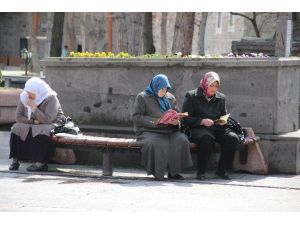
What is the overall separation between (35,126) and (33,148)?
28 centimetres

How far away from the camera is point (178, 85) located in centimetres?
1147

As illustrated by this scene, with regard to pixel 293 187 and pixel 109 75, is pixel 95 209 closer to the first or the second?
pixel 293 187

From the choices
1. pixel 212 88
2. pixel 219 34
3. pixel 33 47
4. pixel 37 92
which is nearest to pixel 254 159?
pixel 212 88

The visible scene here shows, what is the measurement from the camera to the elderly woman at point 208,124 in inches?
409

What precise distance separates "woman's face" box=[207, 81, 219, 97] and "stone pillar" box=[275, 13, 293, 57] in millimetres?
3518

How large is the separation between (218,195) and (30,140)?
3025 millimetres

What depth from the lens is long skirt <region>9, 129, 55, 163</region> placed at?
10922mm

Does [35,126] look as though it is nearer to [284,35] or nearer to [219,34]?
[284,35]

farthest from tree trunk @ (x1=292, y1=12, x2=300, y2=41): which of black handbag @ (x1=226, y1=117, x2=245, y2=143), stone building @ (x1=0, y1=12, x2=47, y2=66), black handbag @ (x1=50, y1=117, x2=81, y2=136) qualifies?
stone building @ (x1=0, y1=12, x2=47, y2=66)

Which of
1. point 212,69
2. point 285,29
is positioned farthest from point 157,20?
point 212,69

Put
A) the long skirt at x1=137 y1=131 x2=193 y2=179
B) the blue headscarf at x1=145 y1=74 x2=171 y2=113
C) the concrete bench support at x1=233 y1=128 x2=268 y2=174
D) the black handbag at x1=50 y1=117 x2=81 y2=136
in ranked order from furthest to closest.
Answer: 1. the black handbag at x1=50 y1=117 x2=81 y2=136
2. the concrete bench support at x1=233 y1=128 x2=268 y2=174
3. the blue headscarf at x1=145 y1=74 x2=171 y2=113
4. the long skirt at x1=137 y1=131 x2=193 y2=179

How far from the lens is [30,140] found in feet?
36.1

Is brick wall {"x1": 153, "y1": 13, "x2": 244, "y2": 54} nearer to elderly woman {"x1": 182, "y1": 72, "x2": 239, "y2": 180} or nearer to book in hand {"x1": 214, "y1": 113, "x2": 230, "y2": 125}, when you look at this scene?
elderly woman {"x1": 182, "y1": 72, "x2": 239, "y2": 180}

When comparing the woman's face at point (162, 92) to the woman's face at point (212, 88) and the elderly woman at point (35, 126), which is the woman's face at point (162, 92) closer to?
the woman's face at point (212, 88)
